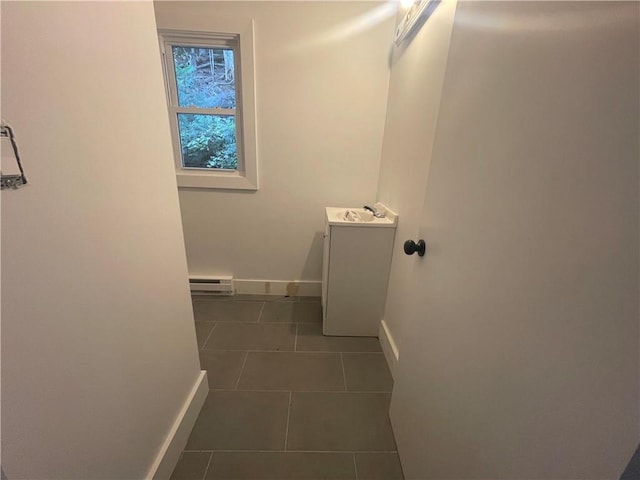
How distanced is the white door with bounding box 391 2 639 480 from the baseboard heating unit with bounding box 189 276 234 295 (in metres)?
1.99

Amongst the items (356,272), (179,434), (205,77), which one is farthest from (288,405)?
(205,77)

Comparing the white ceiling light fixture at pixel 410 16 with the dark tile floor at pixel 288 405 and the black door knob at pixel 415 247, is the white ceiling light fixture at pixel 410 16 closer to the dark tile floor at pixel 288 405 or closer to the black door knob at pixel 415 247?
the black door knob at pixel 415 247

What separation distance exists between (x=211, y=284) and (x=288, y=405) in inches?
54.3

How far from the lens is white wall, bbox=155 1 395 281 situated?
6.00 ft

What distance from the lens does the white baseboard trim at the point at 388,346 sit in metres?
1.59

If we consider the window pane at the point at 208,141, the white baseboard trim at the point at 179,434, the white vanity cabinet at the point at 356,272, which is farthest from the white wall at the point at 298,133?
the white baseboard trim at the point at 179,434

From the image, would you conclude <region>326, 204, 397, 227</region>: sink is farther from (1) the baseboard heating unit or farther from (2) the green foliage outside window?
(1) the baseboard heating unit

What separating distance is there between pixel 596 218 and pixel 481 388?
1.45ft

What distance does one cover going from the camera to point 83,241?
2.01 feet

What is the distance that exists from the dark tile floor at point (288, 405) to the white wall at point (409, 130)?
14.7 inches

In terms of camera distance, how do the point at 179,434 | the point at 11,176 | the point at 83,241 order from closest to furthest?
the point at 11,176 → the point at 83,241 → the point at 179,434

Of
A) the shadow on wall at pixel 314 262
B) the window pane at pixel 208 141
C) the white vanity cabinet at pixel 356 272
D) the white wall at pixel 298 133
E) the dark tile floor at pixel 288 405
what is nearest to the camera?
the dark tile floor at pixel 288 405

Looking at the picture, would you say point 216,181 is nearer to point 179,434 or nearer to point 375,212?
point 375,212

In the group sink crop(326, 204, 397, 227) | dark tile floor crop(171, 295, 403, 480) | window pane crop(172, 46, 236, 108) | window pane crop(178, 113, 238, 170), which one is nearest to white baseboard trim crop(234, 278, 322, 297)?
dark tile floor crop(171, 295, 403, 480)
